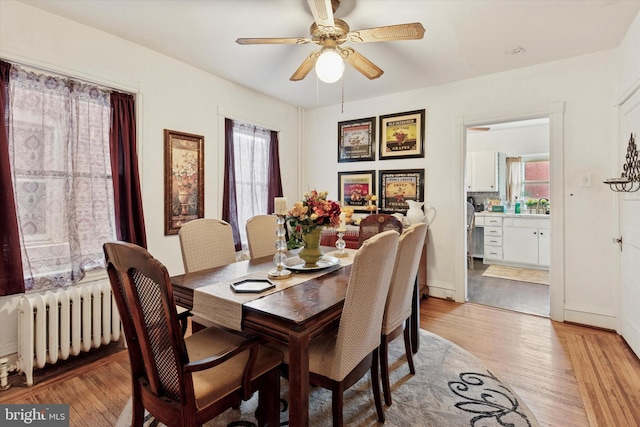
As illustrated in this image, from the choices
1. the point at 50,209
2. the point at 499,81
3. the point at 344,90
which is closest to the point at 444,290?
the point at 499,81

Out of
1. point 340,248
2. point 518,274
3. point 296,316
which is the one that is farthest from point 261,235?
point 518,274

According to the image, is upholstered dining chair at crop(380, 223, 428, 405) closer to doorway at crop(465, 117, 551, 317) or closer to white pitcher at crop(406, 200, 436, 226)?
white pitcher at crop(406, 200, 436, 226)

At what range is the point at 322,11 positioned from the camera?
5.98ft

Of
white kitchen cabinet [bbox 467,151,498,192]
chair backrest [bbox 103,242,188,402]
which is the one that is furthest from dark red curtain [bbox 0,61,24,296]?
white kitchen cabinet [bbox 467,151,498,192]

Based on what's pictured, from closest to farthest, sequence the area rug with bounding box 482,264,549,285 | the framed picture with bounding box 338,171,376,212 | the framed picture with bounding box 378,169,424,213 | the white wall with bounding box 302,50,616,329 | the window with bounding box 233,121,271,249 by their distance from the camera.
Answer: the white wall with bounding box 302,50,616,329
the window with bounding box 233,121,271,249
the framed picture with bounding box 378,169,424,213
the framed picture with bounding box 338,171,376,212
the area rug with bounding box 482,264,549,285

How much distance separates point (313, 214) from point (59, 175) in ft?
6.57

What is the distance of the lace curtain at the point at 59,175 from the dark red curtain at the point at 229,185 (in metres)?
1.21

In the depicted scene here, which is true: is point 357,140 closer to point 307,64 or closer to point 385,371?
point 307,64

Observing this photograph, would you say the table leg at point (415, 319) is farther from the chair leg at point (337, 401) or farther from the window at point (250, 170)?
the window at point (250, 170)

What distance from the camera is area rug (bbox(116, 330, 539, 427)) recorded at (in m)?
1.79

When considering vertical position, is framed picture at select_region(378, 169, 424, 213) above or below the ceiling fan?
below

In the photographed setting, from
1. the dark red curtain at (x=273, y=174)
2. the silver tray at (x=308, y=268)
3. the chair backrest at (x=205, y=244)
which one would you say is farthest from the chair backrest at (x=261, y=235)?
the dark red curtain at (x=273, y=174)

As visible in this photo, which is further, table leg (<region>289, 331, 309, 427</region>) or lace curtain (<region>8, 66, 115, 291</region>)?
lace curtain (<region>8, 66, 115, 291</region>)

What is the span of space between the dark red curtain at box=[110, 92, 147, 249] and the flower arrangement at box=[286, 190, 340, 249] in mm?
1576
